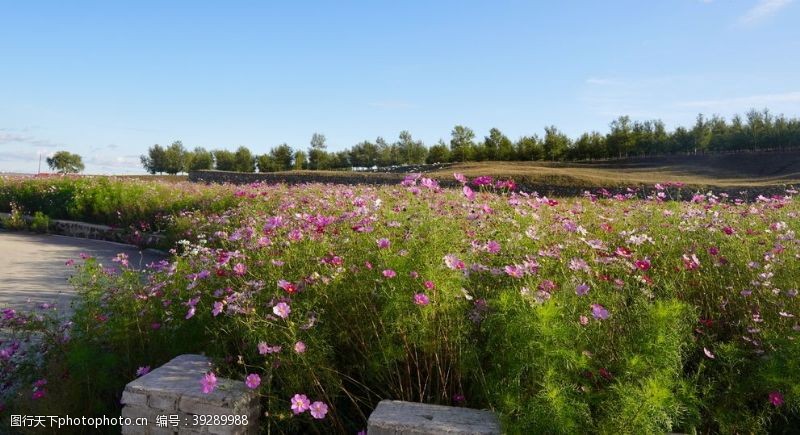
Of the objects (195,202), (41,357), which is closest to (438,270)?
(41,357)

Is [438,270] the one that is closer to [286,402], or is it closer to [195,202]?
[286,402]

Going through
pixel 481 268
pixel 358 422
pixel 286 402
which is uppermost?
pixel 481 268

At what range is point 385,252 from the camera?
9.29ft

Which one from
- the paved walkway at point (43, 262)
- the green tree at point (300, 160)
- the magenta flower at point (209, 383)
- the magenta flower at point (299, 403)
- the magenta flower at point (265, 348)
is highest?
the green tree at point (300, 160)

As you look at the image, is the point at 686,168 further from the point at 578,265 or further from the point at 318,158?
the point at 578,265

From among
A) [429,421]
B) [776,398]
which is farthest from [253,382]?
[776,398]

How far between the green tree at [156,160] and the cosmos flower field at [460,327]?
2178 inches

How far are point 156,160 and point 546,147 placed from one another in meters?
37.8

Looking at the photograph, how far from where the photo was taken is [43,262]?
8078mm

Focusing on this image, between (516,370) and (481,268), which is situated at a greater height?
(481,268)

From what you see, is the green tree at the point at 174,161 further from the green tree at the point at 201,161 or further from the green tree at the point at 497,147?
the green tree at the point at 497,147

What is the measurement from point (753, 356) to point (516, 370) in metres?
1.54

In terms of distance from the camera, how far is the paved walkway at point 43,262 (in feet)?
19.2

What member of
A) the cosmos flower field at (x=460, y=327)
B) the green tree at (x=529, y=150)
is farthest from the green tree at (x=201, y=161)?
the cosmos flower field at (x=460, y=327)
